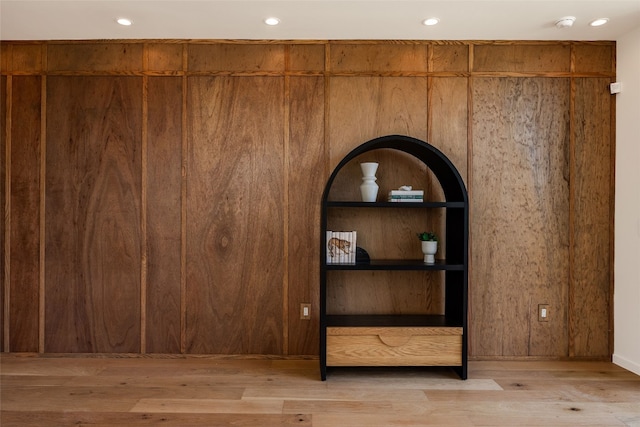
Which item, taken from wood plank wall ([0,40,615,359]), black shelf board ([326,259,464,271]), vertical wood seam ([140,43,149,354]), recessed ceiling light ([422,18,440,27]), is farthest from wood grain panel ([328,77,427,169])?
vertical wood seam ([140,43,149,354])

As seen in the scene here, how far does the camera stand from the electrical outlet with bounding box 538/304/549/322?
140 inches

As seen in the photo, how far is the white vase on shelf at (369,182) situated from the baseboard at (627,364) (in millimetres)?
2281

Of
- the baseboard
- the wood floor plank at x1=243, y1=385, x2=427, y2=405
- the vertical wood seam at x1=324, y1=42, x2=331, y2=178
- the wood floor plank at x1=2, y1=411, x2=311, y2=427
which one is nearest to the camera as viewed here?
the wood floor plank at x1=2, y1=411, x2=311, y2=427

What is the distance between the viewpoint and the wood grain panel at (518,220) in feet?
11.7

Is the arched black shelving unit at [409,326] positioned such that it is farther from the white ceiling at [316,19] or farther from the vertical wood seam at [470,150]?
the white ceiling at [316,19]

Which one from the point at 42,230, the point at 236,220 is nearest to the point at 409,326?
the point at 236,220

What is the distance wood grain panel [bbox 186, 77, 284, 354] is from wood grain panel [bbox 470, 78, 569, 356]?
1615 millimetres

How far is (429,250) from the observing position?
329cm

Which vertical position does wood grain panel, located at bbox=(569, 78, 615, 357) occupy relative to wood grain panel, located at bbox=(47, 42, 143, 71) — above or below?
below

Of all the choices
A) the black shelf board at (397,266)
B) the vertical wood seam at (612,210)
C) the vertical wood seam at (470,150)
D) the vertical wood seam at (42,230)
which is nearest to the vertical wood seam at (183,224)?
the vertical wood seam at (42,230)

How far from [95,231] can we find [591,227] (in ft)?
13.1

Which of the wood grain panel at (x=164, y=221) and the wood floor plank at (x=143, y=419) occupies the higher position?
the wood grain panel at (x=164, y=221)

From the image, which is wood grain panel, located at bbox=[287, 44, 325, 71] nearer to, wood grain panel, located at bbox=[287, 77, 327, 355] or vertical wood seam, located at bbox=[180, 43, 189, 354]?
wood grain panel, located at bbox=[287, 77, 327, 355]

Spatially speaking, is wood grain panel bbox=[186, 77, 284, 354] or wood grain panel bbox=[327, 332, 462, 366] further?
wood grain panel bbox=[186, 77, 284, 354]
